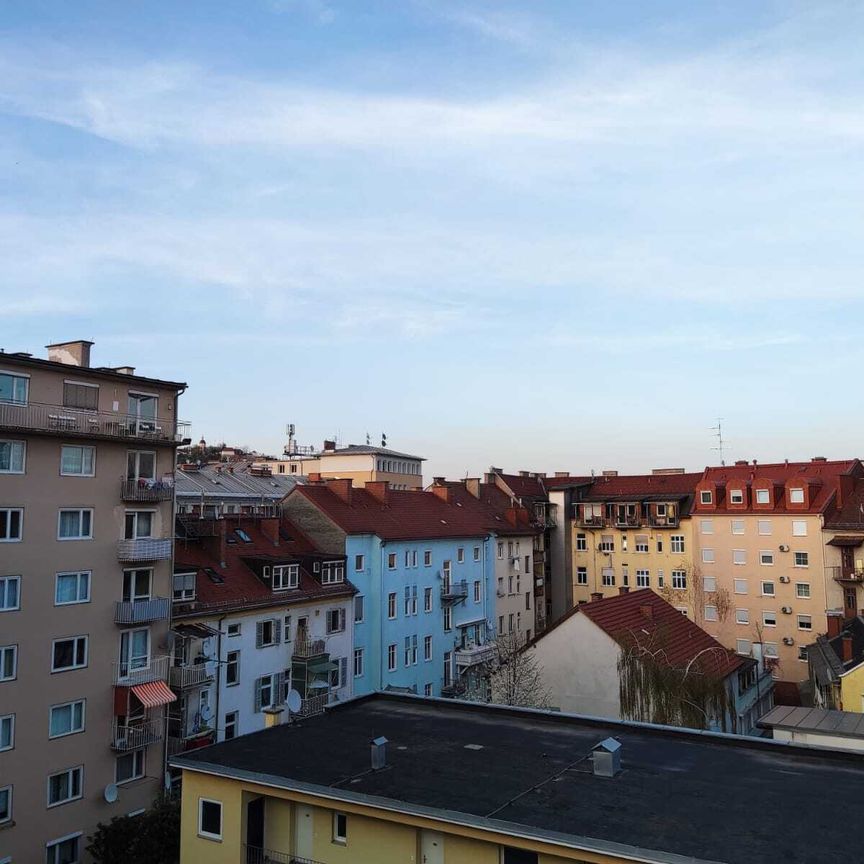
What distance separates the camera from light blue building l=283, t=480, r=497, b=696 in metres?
45.2

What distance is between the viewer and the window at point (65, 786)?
28.5 m

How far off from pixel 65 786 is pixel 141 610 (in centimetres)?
668

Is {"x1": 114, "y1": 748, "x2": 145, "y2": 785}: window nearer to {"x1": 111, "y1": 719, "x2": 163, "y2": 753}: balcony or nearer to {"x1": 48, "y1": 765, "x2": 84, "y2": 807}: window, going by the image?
{"x1": 111, "y1": 719, "x2": 163, "y2": 753}: balcony

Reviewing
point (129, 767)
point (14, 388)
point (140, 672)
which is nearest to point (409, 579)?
point (140, 672)

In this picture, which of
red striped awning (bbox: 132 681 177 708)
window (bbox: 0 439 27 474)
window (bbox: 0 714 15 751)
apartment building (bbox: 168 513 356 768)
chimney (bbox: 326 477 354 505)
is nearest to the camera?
window (bbox: 0 714 15 751)

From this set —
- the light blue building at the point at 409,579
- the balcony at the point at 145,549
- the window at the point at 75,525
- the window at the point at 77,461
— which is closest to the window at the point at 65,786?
the balcony at the point at 145,549

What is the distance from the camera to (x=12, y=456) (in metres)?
28.5

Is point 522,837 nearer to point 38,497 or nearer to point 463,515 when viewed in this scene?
point 38,497

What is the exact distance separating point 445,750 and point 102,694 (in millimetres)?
17783

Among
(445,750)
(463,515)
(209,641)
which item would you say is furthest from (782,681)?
(445,750)

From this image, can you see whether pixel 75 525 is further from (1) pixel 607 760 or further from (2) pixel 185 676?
(1) pixel 607 760

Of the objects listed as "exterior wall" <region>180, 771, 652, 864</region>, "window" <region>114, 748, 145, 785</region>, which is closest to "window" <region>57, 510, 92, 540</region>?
"window" <region>114, 748, 145, 785</region>

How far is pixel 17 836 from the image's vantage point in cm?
2723

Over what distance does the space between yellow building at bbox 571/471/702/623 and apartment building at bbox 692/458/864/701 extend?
1.86 meters
